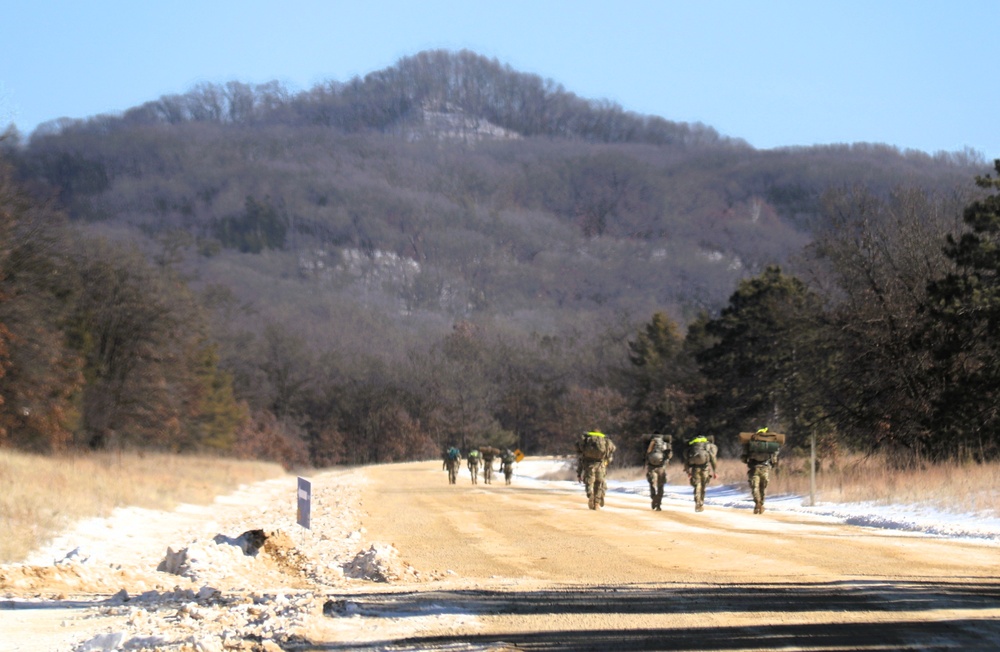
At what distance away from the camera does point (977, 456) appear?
33531 mm

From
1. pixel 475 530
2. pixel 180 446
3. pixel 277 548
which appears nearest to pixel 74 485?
pixel 475 530

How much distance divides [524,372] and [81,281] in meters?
114

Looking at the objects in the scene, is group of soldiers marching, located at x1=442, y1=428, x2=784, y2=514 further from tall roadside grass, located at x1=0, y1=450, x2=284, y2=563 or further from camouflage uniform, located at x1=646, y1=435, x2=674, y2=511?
tall roadside grass, located at x1=0, y1=450, x2=284, y2=563

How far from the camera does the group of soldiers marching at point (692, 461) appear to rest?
25.8 m

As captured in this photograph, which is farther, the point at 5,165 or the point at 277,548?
the point at 5,165

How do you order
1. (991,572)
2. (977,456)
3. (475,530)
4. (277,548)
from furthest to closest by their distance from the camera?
(977,456) < (475,530) < (277,548) < (991,572)

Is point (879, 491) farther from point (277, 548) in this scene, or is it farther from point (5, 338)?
point (5, 338)

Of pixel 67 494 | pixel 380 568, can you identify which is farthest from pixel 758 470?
pixel 67 494

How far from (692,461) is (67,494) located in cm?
1361

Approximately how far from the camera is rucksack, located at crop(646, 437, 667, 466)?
2689 cm

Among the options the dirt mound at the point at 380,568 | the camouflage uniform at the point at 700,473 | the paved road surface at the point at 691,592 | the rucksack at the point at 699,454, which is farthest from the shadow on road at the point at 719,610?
the camouflage uniform at the point at 700,473

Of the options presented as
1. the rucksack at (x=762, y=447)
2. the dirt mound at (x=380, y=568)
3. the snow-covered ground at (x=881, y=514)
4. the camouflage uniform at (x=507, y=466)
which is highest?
the rucksack at (x=762, y=447)

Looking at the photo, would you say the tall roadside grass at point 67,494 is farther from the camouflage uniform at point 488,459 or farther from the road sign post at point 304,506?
the camouflage uniform at point 488,459

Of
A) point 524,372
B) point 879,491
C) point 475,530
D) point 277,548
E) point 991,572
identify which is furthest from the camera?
point 524,372
